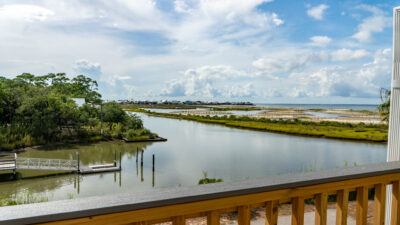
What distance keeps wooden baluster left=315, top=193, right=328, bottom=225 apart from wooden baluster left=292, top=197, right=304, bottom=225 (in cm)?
8

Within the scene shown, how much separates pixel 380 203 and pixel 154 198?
3.07 ft

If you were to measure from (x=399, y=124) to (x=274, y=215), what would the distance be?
123 centimetres

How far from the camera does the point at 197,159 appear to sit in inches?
774

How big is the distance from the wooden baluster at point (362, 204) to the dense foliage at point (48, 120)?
26.3 m

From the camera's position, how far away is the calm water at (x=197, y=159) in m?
14.1

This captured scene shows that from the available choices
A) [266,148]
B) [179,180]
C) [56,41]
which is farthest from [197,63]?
[179,180]

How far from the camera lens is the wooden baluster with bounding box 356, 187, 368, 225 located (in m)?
1.03

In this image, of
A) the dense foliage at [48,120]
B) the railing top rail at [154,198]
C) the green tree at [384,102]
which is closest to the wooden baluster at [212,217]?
the railing top rail at [154,198]

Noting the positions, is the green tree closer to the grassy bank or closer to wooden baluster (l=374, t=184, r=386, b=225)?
wooden baluster (l=374, t=184, r=386, b=225)

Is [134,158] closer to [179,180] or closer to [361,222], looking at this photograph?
[179,180]

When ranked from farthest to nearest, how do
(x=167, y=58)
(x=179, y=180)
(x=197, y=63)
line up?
(x=197, y=63), (x=167, y=58), (x=179, y=180)

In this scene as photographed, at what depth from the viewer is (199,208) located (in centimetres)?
74

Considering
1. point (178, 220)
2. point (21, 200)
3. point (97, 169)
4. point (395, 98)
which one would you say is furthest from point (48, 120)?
point (178, 220)

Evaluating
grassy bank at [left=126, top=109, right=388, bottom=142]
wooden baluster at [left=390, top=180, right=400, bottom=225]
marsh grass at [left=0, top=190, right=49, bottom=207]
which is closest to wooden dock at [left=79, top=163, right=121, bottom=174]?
marsh grass at [left=0, top=190, right=49, bottom=207]
